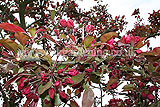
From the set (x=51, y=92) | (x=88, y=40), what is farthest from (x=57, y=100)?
(x=88, y=40)

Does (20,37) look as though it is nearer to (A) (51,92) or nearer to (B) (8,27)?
(B) (8,27)

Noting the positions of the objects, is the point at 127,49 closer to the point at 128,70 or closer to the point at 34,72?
the point at 128,70

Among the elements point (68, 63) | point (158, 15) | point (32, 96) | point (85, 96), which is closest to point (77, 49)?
point (68, 63)

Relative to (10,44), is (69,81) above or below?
below

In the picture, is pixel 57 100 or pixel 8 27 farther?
pixel 57 100

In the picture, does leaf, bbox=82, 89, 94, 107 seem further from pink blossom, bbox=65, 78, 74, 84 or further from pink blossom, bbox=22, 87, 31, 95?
pink blossom, bbox=22, 87, 31, 95

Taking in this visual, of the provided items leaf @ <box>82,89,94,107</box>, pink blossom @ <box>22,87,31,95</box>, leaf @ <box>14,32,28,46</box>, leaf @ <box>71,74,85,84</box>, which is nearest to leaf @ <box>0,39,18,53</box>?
leaf @ <box>14,32,28,46</box>

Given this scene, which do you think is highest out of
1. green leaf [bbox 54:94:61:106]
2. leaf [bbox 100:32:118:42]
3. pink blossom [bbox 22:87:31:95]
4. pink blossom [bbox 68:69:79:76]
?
leaf [bbox 100:32:118:42]

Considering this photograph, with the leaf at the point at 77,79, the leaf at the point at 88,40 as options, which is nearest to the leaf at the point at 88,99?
the leaf at the point at 77,79

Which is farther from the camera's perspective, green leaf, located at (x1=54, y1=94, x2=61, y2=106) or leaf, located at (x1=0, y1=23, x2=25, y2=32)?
green leaf, located at (x1=54, y1=94, x2=61, y2=106)

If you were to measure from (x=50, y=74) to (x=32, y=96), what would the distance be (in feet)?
0.67

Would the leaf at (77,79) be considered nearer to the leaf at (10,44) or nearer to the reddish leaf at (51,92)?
the reddish leaf at (51,92)

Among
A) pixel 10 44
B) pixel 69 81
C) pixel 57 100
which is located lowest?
pixel 57 100

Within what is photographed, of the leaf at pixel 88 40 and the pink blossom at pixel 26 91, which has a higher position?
the leaf at pixel 88 40
